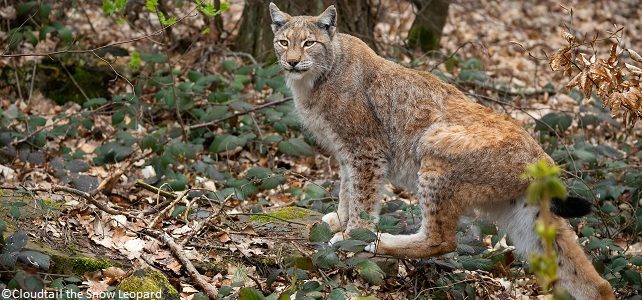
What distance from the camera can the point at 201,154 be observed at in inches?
378

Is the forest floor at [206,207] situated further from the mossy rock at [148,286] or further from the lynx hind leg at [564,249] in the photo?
the lynx hind leg at [564,249]

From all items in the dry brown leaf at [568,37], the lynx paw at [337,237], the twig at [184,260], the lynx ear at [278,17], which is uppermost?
the dry brown leaf at [568,37]

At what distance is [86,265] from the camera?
581 cm

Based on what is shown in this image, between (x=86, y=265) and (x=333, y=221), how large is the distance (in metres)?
2.33

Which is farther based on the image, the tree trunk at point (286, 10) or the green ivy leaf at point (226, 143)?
the tree trunk at point (286, 10)

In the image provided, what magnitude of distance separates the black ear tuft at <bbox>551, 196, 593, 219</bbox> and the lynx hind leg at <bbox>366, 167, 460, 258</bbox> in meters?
0.74

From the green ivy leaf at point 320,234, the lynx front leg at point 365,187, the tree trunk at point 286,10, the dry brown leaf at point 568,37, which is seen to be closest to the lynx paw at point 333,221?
the lynx front leg at point 365,187

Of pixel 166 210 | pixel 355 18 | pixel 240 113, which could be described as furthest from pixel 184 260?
pixel 355 18

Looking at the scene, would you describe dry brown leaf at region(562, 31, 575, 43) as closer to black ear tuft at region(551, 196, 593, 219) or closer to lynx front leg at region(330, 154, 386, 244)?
black ear tuft at region(551, 196, 593, 219)

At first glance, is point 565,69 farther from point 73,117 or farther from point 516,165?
point 73,117

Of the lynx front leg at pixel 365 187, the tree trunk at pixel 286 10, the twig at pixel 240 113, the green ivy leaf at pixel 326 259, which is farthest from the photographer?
the tree trunk at pixel 286 10

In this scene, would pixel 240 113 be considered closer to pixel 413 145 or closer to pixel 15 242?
pixel 413 145

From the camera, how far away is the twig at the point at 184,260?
5.80 metres

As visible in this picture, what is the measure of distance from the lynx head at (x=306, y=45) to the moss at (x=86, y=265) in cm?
232
